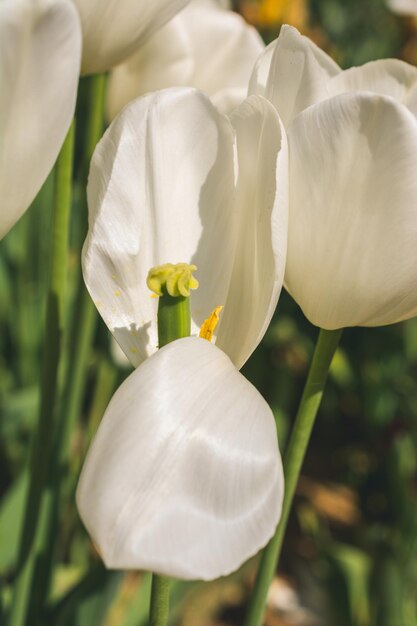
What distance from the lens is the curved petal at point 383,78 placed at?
545 millimetres

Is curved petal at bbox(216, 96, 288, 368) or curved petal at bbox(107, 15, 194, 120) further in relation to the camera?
curved petal at bbox(107, 15, 194, 120)

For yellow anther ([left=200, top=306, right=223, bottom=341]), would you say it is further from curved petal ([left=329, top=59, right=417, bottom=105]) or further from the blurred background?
the blurred background

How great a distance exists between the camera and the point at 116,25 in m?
0.54

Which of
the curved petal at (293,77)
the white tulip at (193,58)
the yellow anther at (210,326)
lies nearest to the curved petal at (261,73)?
the curved petal at (293,77)

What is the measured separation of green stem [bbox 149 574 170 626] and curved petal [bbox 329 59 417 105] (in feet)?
1.00

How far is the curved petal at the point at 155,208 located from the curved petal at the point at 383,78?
11 cm

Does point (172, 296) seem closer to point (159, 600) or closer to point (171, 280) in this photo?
point (171, 280)

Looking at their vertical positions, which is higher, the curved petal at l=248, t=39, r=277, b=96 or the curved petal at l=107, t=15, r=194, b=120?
the curved petal at l=248, t=39, r=277, b=96

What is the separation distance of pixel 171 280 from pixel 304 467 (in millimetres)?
1567

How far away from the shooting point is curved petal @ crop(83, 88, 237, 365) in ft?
1.54

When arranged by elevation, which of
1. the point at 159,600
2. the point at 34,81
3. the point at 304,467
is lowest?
the point at 304,467

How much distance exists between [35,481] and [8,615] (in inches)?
5.7

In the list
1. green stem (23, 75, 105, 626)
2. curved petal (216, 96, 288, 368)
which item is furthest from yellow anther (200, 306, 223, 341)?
green stem (23, 75, 105, 626)

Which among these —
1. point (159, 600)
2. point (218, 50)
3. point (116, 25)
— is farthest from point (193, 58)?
point (159, 600)
